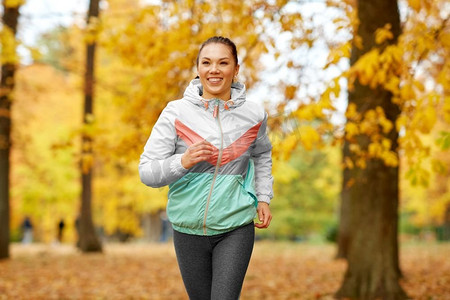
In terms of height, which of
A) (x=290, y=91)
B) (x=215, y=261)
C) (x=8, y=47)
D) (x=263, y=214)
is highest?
(x=8, y=47)

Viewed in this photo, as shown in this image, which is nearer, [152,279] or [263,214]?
[263,214]

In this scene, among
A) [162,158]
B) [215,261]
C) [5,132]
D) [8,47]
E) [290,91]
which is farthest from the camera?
[5,132]

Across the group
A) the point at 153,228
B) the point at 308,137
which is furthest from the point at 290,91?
the point at 153,228

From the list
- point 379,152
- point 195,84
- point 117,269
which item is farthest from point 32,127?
point 195,84

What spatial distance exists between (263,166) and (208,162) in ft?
1.32

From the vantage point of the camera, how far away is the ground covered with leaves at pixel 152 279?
26.5 ft

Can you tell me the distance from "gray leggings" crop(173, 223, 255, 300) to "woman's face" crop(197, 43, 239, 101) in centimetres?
74

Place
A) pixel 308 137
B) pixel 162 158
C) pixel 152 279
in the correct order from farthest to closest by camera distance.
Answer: pixel 152 279 → pixel 308 137 → pixel 162 158

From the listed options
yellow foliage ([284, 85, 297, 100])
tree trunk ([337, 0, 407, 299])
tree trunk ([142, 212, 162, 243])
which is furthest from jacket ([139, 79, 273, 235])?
tree trunk ([142, 212, 162, 243])

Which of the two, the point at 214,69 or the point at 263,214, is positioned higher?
the point at 214,69

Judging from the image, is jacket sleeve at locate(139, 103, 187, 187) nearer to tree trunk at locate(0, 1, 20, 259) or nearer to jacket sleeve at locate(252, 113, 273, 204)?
jacket sleeve at locate(252, 113, 273, 204)

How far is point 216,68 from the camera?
9.39 ft

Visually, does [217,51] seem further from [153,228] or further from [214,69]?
[153,228]

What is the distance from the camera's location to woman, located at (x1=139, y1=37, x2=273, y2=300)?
109 inches
